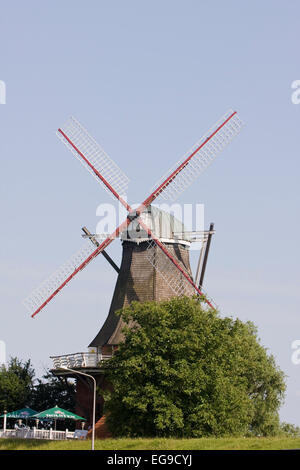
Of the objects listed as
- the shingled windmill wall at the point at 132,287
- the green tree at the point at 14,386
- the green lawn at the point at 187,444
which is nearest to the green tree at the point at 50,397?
the green tree at the point at 14,386

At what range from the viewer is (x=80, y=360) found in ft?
195

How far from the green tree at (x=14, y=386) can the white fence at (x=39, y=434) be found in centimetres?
859

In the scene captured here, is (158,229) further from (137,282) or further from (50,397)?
(50,397)

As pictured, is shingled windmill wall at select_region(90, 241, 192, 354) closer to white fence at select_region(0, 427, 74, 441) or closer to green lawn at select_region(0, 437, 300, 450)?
white fence at select_region(0, 427, 74, 441)

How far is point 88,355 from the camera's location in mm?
59250

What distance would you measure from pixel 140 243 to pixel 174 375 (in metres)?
14.8

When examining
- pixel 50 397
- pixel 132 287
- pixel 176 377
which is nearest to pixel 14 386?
pixel 50 397

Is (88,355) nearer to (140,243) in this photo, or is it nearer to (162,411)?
(140,243)

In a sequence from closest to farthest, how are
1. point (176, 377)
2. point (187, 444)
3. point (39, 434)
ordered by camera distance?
point (187, 444) → point (176, 377) → point (39, 434)

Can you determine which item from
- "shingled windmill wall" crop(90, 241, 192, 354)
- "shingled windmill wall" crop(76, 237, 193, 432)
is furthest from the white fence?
"shingled windmill wall" crop(90, 241, 192, 354)

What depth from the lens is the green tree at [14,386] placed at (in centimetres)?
6812

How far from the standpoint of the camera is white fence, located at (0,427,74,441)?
2223 inches

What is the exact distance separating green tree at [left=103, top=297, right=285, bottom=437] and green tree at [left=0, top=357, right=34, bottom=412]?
1683 centimetres

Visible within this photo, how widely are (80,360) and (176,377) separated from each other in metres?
12.3
